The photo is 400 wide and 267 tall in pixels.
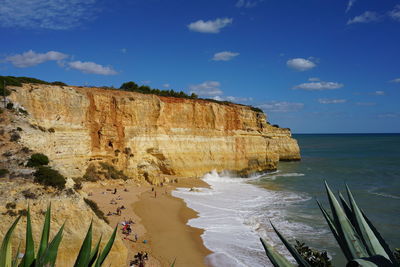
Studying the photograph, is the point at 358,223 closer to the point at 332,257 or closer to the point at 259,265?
the point at 259,265

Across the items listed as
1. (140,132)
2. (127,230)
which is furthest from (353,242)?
(140,132)

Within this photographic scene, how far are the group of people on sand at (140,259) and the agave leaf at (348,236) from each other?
31.2 ft

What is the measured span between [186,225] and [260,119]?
2675 cm

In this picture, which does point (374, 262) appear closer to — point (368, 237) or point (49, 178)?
point (368, 237)

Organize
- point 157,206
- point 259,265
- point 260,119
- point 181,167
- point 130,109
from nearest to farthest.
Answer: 1. point 259,265
2. point 157,206
3. point 130,109
4. point 181,167
5. point 260,119

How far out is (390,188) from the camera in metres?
27.7

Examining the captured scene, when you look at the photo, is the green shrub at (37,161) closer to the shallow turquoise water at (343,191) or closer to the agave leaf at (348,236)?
the shallow turquoise water at (343,191)

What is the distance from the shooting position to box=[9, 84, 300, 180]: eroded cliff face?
20.8m

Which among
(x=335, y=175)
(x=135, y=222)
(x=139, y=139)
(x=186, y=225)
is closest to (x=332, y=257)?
(x=186, y=225)

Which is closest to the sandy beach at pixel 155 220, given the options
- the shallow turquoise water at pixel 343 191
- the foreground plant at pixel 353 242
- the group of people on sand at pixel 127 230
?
the group of people on sand at pixel 127 230

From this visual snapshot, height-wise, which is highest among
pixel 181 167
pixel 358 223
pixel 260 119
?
pixel 260 119

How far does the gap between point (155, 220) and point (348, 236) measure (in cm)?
1521

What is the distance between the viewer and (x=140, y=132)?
2769cm

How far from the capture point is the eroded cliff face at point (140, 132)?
20828 mm
